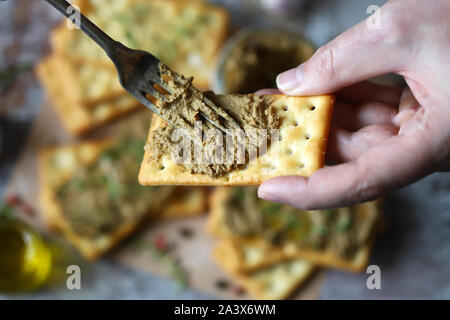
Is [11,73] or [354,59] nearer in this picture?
[354,59]

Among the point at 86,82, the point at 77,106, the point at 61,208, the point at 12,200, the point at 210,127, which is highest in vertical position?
the point at 86,82

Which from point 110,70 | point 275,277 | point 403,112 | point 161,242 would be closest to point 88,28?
point 403,112

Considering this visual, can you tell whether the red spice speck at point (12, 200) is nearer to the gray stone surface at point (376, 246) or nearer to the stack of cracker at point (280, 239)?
the gray stone surface at point (376, 246)

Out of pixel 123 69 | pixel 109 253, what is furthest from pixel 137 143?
pixel 123 69

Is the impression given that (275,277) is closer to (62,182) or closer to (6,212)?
(62,182)

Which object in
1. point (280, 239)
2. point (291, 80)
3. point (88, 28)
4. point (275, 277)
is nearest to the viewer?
point (88, 28)

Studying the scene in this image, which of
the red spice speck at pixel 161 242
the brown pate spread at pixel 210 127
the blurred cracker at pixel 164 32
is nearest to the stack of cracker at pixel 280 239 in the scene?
the red spice speck at pixel 161 242
